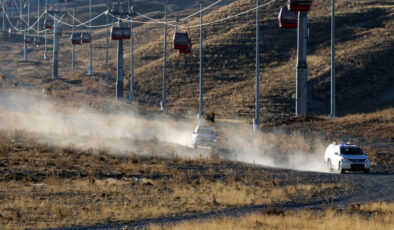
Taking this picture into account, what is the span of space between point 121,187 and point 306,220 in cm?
1011

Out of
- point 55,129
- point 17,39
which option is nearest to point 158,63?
point 55,129

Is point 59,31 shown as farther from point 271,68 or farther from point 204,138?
point 204,138

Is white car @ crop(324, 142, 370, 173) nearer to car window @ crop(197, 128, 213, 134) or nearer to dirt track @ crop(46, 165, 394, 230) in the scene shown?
dirt track @ crop(46, 165, 394, 230)

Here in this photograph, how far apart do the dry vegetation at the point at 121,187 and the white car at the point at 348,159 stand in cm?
320

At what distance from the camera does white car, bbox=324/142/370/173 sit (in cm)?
3259

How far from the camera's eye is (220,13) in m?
125

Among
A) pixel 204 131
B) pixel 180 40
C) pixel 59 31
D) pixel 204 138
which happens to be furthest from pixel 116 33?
pixel 59 31

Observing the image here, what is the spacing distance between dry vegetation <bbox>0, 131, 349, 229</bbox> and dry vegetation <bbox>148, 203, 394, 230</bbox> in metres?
2.64

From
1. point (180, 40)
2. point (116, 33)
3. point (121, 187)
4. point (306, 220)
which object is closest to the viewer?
point (306, 220)

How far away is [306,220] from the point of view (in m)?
17.8

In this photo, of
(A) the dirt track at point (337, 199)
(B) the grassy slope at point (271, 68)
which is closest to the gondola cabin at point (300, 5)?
(A) the dirt track at point (337, 199)

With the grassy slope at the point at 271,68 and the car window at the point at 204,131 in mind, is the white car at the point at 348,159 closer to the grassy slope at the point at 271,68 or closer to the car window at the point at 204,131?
the car window at the point at 204,131

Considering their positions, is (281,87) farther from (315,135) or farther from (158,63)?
(315,135)

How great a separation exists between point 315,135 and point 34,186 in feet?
90.0
